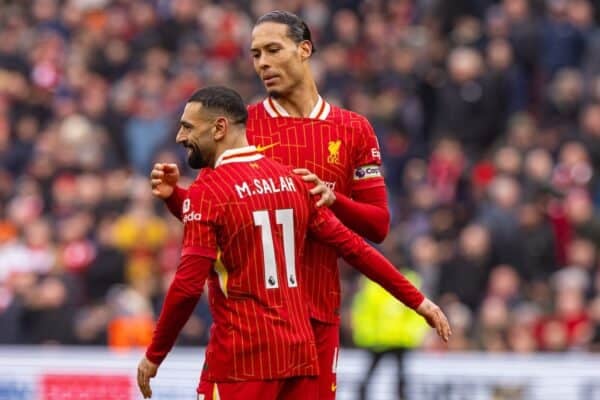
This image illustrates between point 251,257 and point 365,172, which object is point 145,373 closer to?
point 251,257

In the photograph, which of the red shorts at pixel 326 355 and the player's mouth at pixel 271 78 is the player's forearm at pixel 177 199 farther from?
the red shorts at pixel 326 355

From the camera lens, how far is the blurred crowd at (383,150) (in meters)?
15.9

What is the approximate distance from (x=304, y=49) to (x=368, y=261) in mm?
1028

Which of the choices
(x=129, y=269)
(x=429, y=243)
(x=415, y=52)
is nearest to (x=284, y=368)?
(x=429, y=243)

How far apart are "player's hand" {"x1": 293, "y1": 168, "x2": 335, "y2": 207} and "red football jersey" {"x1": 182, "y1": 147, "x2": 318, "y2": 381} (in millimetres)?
48

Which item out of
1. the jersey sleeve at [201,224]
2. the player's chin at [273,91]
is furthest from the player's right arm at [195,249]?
the player's chin at [273,91]

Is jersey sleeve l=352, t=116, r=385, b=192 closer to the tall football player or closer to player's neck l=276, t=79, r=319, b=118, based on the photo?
player's neck l=276, t=79, r=319, b=118

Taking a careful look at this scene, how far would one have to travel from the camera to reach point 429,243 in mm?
16375

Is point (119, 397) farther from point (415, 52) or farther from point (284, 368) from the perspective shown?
point (284, 368)

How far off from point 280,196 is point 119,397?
7.78 meters

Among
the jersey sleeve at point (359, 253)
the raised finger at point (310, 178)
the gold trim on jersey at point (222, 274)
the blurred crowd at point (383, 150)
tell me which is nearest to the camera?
the gold trim on jersey at point (222, 274)

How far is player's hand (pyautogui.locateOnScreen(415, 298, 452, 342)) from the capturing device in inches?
302

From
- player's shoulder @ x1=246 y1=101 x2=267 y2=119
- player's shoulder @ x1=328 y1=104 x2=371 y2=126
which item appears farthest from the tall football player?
player's shoulder @ x1=328 y1=104 x2=371 y2=126

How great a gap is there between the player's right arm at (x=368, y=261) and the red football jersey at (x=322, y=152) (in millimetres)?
263
